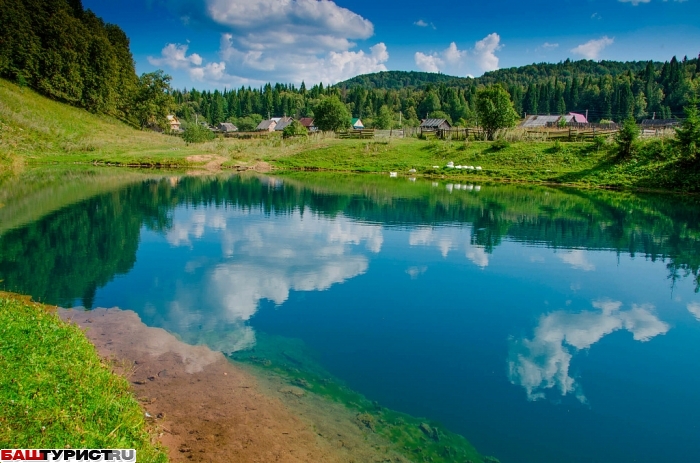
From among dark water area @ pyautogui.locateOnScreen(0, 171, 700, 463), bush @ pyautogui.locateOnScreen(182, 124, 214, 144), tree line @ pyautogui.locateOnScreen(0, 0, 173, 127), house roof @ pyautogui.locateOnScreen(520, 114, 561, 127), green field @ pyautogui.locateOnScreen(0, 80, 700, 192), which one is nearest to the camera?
dark water area @ pyautogui.locateOnScreen(0, 171, 700, 463)

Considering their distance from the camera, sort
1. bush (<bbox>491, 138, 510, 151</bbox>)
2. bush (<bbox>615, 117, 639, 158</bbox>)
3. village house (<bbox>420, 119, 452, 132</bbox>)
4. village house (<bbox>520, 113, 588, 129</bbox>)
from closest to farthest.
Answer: bush (<bbox>615, 117, 639, 158</bbox>), bush (<bbox>491, 138, 510, 151</bbox>), village house (<bbox>420, 119, 452, 132</bbox>), village house (<bbox>520, 113, 588, 129</bbox>)

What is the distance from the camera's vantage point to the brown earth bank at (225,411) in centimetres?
812

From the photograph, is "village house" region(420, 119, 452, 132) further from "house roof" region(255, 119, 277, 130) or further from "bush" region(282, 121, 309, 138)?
"house roof" region(255, 119, 277, 130)

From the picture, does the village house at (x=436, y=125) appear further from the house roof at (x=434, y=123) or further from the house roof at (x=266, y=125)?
the house roof at (x=266, y=125)

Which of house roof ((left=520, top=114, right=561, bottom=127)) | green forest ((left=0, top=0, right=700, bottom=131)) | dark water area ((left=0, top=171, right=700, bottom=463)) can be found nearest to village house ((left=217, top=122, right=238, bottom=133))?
green forest ((left=0, top=0, right=700, bottom=131))

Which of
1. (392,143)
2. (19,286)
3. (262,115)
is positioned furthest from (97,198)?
(262,115)

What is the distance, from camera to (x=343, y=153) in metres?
66.4

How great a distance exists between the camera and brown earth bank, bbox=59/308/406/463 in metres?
8.12

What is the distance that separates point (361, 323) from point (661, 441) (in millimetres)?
7503

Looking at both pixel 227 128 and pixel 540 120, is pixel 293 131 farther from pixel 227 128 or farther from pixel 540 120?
pixel 227 128

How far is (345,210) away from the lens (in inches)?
1339

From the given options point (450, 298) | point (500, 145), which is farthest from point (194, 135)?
point (450, 298)

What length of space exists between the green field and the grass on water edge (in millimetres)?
43392

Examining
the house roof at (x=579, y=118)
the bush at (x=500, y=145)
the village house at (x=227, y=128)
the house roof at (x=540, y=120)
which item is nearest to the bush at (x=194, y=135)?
the bush at (x=500, y=145)
